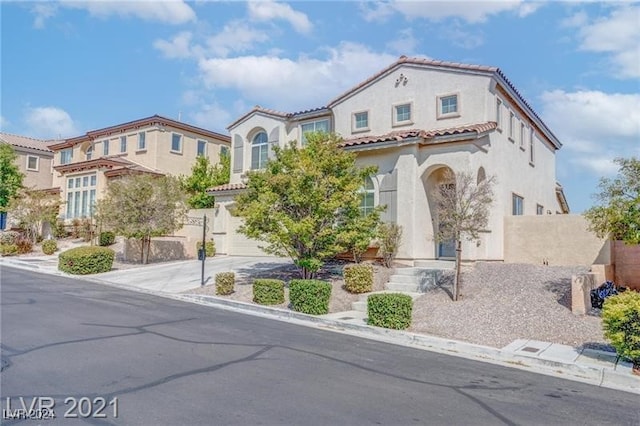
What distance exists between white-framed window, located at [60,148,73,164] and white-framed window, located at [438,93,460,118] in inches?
1259

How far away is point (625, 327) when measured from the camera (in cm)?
777

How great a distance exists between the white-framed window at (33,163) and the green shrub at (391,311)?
1620 inches

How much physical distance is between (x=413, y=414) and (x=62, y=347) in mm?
5873

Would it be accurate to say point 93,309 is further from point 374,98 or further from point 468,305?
point 374,98

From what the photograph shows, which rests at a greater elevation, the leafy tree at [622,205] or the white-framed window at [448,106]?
the white-framed window at [448,106]

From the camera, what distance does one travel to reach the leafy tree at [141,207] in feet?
72.3

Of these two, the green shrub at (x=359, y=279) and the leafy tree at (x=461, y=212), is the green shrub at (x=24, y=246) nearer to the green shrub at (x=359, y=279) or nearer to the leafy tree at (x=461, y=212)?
the green shrub at (x=359, y=279)

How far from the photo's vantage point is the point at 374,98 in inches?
792

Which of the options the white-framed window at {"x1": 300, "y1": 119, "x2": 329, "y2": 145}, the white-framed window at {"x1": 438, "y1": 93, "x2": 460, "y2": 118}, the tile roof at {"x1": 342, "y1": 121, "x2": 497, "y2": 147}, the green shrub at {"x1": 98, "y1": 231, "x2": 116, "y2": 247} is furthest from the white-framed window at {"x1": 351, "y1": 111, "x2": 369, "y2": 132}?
the green shrub at {"x1": 98, "y1": 231, "x2": 116, "y2": 247}

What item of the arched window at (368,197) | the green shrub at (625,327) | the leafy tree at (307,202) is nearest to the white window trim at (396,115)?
the arched window at (368,197)

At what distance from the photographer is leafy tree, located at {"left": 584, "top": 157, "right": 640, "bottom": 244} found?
1009 centimetres

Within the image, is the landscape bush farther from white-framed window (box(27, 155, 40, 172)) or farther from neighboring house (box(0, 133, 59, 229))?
white-framed window (box(27, 155, 40, 172))

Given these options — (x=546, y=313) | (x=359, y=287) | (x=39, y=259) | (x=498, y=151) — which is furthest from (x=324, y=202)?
(x=39, y=259)

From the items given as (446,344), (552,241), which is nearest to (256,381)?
(446,344)
